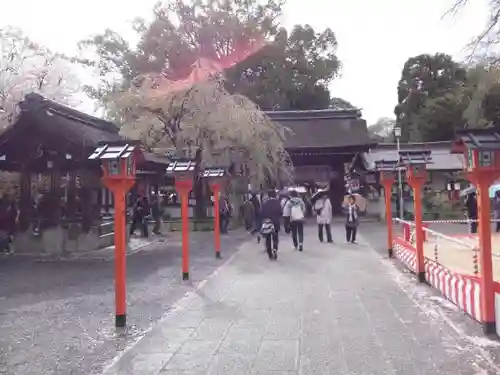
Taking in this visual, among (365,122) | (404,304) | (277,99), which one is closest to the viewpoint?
(404,304)

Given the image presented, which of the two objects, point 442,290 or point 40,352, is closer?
point 40,352

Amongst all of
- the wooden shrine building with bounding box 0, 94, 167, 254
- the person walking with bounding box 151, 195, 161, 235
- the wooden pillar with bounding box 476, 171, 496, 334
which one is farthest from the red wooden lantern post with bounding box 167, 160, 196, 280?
the person walking with bounding box 151, 195, 161, 235

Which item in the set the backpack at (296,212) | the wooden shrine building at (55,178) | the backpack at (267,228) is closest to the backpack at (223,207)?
the wooden shrine building at (55,178)

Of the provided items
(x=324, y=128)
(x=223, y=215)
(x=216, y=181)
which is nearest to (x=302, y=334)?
(x=216, y=181)

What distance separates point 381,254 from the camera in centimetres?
1409

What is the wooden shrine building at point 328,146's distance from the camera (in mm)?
30016

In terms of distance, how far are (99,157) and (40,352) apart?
2.44 metres

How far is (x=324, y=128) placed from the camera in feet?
106

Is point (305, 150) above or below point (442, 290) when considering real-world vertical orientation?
above

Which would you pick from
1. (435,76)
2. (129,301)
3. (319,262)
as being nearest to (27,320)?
(129,301)

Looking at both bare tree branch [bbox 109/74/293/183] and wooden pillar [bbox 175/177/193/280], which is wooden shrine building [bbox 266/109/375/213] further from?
wooden pillar [bbox 175/177/193/280]

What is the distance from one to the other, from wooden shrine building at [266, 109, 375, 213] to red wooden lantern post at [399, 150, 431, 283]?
19834 millimetres

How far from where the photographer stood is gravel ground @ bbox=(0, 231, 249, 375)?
17.9ft

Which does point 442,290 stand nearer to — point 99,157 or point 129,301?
point 129,301
